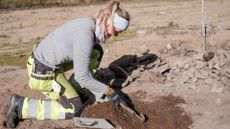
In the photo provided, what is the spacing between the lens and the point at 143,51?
24.5ft

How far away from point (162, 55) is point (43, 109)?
2.70 m

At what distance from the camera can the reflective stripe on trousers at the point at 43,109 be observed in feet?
17.7

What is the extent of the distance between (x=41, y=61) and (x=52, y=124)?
0.76 meters

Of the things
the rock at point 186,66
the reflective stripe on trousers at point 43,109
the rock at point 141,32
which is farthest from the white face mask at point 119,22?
the rock at point 141,32

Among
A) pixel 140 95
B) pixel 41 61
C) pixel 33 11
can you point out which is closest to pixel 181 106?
pixel 140 95

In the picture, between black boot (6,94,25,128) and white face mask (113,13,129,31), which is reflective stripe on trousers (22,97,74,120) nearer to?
black boot (6,94,25,128)

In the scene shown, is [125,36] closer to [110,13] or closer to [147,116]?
[147,116]

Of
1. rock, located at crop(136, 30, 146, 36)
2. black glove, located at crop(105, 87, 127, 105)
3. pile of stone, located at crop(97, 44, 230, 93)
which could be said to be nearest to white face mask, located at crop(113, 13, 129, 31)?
black glove, located at crop(105, 87, 127, 105)

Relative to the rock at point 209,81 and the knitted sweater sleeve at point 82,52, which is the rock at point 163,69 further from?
the knitted sweater sleeve at point 82,52

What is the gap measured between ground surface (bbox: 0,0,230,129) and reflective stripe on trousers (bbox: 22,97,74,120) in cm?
9

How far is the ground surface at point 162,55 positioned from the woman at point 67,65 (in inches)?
6.9

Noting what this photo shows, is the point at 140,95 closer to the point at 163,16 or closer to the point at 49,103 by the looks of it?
the point at 49,103

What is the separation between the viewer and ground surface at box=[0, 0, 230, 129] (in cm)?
542

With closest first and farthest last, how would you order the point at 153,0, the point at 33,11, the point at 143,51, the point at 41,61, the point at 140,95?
the point at 41,61, the point at 140,95, the point at 143,51, the point at 33,11, the point at 153,0
